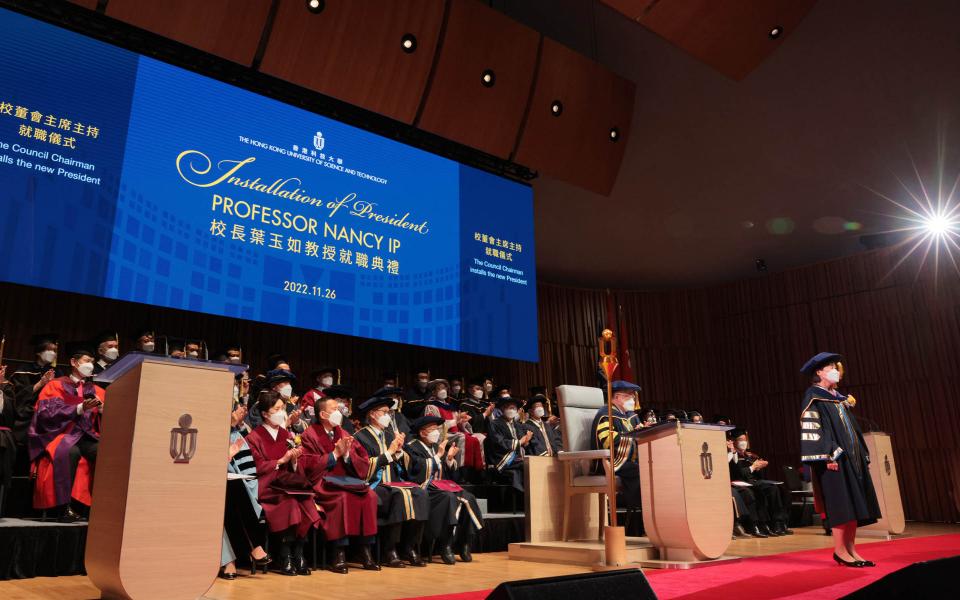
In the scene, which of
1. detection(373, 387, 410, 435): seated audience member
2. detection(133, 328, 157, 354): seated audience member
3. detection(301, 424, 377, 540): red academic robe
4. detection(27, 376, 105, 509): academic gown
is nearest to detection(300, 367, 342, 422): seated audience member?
detection(373, 387, 410, 435): seated audience member

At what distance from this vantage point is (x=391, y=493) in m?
4.96

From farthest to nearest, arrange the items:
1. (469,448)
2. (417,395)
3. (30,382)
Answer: (417,395) → (469,448) → (30,382)

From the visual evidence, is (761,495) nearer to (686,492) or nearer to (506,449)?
(506,449)

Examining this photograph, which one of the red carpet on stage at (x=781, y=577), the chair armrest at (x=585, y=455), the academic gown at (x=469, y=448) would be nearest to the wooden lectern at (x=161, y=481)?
the red carpet on stage at (x=781, y=577)

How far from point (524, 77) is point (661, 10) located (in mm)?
1745

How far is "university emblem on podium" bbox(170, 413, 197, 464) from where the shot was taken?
9.46ft

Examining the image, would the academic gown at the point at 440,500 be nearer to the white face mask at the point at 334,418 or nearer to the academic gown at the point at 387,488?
the academic gown at the point at 387,488

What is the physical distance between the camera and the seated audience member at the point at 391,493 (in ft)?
16.1

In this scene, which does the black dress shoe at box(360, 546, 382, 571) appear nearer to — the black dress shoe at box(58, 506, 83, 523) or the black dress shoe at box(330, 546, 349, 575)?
the black dress shoe at box(330, 546, 349, 575)

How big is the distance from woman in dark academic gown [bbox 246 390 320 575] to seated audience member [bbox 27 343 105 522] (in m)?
1.05

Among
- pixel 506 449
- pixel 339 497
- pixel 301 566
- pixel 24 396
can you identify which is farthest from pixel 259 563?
pixel 506 449

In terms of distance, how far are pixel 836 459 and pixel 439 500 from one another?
8.79ft

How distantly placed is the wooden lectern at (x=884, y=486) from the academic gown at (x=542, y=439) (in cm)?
303

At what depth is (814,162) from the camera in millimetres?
9148
